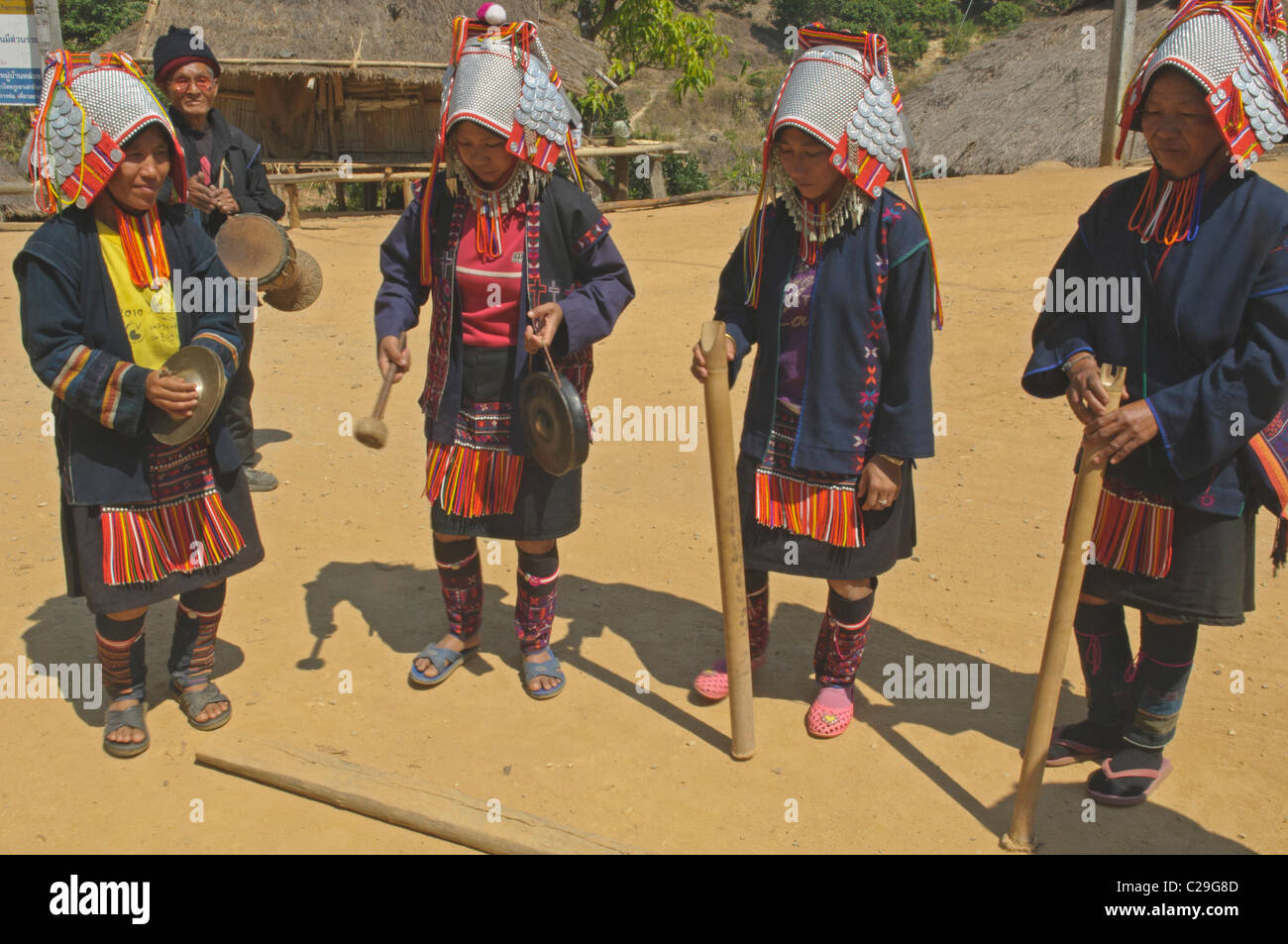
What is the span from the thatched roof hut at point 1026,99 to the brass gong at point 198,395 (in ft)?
48.2

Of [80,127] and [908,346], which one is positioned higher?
[80,127]

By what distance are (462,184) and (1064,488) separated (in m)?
3.51

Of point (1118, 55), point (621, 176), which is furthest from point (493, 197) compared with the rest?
point (621, 176)

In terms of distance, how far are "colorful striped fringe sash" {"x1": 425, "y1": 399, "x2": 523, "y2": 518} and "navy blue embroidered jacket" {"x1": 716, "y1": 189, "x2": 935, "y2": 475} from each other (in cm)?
81

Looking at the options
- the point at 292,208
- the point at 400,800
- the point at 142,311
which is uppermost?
the point at 142,311

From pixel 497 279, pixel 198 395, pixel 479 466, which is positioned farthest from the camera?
pixel 479 466

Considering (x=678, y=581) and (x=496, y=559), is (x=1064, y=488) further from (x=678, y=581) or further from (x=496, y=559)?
(x=496, y=559)

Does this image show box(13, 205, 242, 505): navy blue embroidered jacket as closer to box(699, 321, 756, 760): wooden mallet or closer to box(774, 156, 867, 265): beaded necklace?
box(699, 321, 756, 760): wooden mallet

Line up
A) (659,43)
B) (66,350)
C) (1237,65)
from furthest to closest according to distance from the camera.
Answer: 1. (659,43)
2. (66,350)
3. (1237,65)

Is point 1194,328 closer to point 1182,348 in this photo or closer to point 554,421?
point 1182,348

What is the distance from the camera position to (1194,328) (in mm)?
2842

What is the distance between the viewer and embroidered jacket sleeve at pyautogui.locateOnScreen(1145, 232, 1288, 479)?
107 inches

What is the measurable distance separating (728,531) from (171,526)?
67.2 inches

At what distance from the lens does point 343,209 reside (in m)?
17.9
